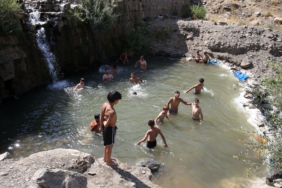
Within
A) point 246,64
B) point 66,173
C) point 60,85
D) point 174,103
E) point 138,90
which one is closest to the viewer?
point 66,173

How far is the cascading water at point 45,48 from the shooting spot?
916cm

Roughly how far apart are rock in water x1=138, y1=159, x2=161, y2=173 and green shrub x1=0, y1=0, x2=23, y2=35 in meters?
6.81

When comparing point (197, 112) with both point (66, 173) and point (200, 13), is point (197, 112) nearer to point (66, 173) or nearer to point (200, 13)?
point (66, 173)

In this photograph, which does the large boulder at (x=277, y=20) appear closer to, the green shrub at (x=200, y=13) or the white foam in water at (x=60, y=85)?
the green shrub at (x=200, y=13)

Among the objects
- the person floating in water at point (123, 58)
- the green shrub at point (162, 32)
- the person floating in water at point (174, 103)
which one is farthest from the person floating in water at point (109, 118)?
the green shrub at point (162, 32)

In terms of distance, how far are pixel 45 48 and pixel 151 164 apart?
7493 millimetres

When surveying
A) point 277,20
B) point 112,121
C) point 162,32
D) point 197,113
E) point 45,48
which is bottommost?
point 197,113

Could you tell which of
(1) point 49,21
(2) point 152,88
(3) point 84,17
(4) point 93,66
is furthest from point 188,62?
(1) point 49,21

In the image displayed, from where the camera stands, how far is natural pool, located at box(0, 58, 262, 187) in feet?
16.9

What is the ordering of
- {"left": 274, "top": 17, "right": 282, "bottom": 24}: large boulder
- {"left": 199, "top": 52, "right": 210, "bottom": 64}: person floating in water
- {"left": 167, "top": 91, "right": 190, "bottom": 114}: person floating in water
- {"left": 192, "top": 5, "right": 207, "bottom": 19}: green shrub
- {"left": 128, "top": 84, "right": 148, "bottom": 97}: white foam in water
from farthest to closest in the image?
{"left": 192, "top": 5, "right": 207, "bottom": 19}: green shrub → {"left": 274, "top": 17, "right": 282, "bottom": 24}: large boulder → {"left": 199, "top": 52, "right": 210, "bottom": 64}: person floating in water → {"left": 128, "top": 84, "right": 148, "bottom": 97}: white foam in water → {"left": 167, "top": 91, "right": 190, "bottom": 114}: person floating in water

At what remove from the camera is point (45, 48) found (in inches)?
367

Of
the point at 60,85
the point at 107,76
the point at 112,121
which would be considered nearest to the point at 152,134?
the point at 112,121

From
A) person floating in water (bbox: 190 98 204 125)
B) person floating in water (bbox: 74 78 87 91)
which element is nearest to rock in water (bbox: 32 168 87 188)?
person floating in water (bbox: 190 98 204 125)

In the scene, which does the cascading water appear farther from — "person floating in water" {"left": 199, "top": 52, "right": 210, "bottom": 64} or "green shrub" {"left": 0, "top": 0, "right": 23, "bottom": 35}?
"person floating in water" {"left": 199, "top": 52, "right": 210, "bottom": 64}
